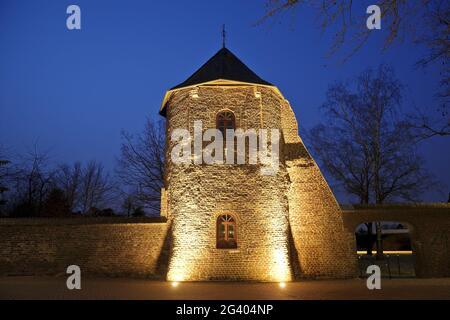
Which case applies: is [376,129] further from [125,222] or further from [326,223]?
[125,222]

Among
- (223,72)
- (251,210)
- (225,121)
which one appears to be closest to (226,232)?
(251,210)

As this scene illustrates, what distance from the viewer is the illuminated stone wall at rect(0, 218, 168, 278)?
1400 centimetres

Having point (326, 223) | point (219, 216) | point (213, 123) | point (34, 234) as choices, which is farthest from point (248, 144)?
point (34, 234)

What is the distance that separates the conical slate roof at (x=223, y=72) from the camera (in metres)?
14.7

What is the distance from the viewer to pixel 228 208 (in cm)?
1357

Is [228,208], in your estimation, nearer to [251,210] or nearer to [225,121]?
[251,210]

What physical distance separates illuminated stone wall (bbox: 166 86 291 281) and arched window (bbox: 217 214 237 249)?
8.5 inches

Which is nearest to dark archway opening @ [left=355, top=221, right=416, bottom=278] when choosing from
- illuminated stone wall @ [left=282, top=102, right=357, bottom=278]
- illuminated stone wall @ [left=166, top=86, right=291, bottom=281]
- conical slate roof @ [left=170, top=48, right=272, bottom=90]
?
illuminated stone wall @ [left=282, top=102, right=357, bottom=278]

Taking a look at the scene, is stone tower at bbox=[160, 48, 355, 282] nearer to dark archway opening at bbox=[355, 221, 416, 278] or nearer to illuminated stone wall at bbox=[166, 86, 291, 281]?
illuminated stone wall at bbox=[166, 86, 291, 281]

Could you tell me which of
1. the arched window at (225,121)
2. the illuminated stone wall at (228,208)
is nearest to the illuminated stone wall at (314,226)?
the illuminated stone wall at (228,208)

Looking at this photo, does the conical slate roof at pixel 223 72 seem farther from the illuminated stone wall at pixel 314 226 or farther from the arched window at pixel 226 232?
the arched window at pixel 226 232

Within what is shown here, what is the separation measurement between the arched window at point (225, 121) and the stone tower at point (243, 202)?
0.04m

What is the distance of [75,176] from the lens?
38250mm

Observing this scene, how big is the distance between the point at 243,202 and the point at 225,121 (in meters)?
3.08
